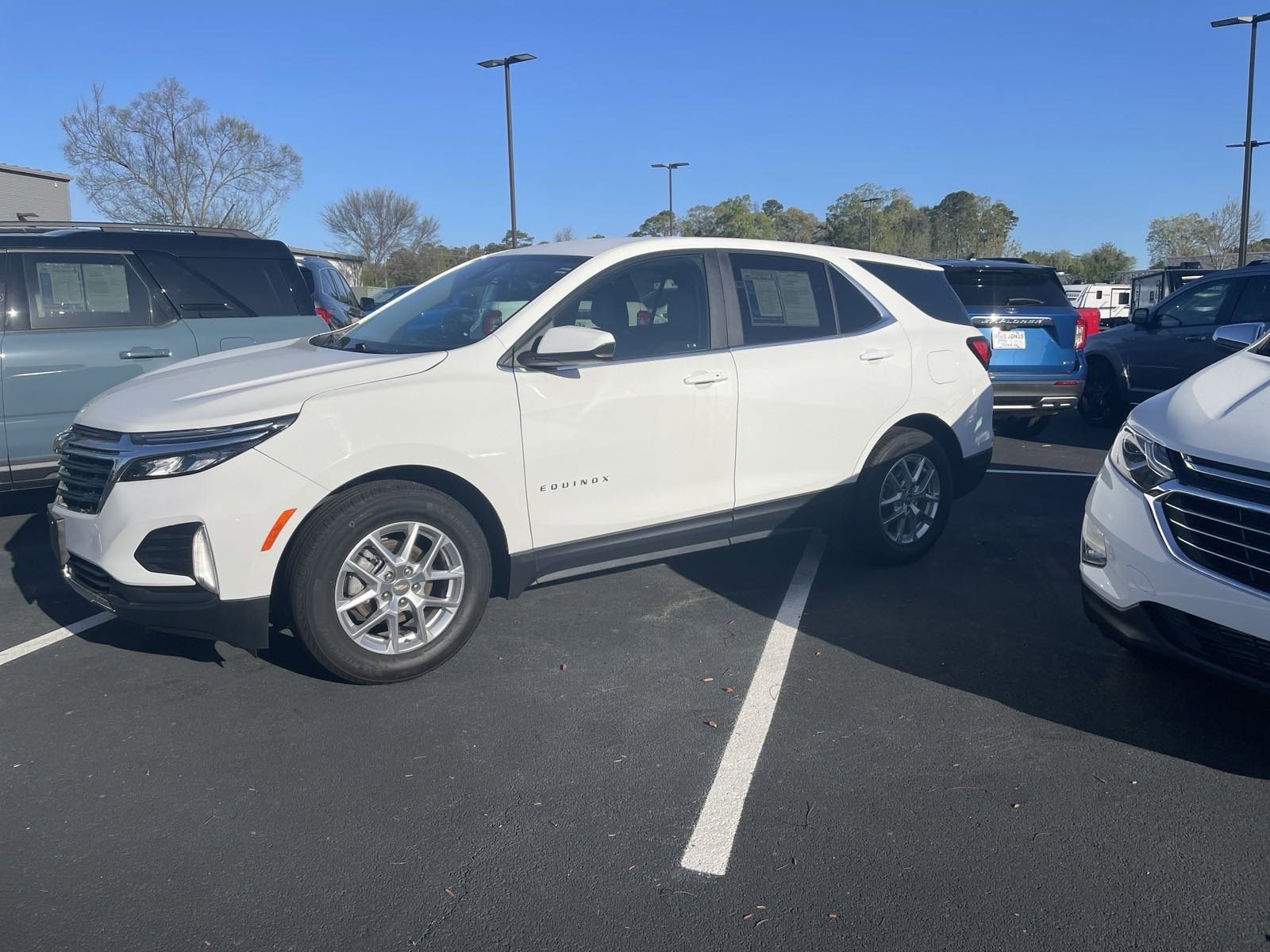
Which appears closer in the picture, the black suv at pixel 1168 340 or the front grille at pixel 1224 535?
the front grille at pixel 1224 535

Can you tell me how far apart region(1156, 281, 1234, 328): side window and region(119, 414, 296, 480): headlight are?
31.1 ft

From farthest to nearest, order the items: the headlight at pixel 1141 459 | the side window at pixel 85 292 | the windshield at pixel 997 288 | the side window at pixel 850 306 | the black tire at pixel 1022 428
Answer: the black tire at pixel 1022 428
the windshield at pixel 997 288
the side window at pixel 85 292
the side window at pixel 850 306
the headlight at pixel 1141 459

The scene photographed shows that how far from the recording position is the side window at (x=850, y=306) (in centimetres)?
555

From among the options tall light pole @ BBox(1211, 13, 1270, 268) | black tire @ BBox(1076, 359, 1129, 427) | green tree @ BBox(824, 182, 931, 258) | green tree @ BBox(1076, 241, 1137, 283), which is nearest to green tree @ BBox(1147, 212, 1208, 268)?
green tree @ BBox(1076, 241, 1137, 283)

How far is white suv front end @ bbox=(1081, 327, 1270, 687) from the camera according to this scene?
328 cm

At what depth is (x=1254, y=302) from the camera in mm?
9602

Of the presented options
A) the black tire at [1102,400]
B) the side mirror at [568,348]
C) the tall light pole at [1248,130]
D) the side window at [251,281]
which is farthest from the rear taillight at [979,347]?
the tall light pole at [1248,130]

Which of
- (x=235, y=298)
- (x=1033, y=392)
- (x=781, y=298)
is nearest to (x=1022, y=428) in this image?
(x=1033, y=392)

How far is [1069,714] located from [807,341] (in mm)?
2263

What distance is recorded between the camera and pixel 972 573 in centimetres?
578

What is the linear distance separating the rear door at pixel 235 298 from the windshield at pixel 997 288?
19.0ft

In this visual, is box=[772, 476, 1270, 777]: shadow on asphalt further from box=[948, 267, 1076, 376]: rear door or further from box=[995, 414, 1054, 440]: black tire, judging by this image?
box=[995, 414, 1054, 440]: black tire

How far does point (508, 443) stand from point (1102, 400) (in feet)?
30.8

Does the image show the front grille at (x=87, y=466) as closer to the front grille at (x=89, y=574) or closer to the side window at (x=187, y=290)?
the front grille at (x=89, y=574)
